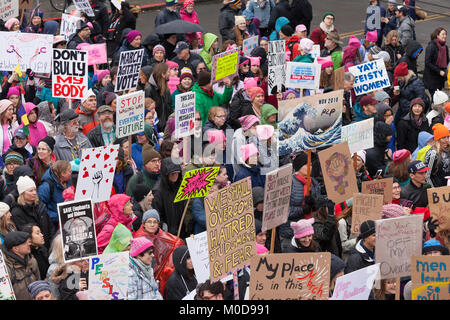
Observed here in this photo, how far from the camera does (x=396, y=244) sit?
24.8 feet

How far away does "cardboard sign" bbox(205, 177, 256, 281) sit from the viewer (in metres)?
7.30

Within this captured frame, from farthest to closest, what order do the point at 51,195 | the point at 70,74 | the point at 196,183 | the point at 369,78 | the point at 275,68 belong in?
1. the point at 275,68
2. the point at 369,78
3. the point at 70,74
4. the point at 51,195
5. the point at 196,183

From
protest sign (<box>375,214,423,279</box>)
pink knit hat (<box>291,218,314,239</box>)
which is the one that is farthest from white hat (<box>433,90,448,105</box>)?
protest sign (<box>375,214,423,279</box>)

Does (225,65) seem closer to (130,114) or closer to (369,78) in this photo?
(369,78)

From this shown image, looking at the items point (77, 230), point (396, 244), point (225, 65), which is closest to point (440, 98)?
point (225, 65)

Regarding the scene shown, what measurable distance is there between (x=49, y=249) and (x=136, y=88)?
4.79 m

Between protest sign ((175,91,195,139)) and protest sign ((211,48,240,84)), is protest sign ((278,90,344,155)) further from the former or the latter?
protest sign ((211,48,240,84))

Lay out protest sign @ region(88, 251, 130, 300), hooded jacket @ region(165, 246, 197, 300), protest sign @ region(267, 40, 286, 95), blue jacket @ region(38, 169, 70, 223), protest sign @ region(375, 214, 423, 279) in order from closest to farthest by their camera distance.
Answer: protest sign @ region(88, 251, 130, 300), protest sign @ region(375, 214, 423, 279), hooded jacket @ region(165, 246, 197, 300), blue jacket @ region(38, 169, 70, 223), protest sign @ region(267, 40, 286, 95)

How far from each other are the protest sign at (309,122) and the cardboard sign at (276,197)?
161 centimetres

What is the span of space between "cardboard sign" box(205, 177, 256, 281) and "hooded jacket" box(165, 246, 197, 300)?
21.3 inches

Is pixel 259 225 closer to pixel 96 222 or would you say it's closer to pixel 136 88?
pixel 96 222

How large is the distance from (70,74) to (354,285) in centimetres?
611

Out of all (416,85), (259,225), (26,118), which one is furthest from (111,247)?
(416,85)

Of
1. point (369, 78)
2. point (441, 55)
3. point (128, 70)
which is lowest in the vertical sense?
point (441, 55)
